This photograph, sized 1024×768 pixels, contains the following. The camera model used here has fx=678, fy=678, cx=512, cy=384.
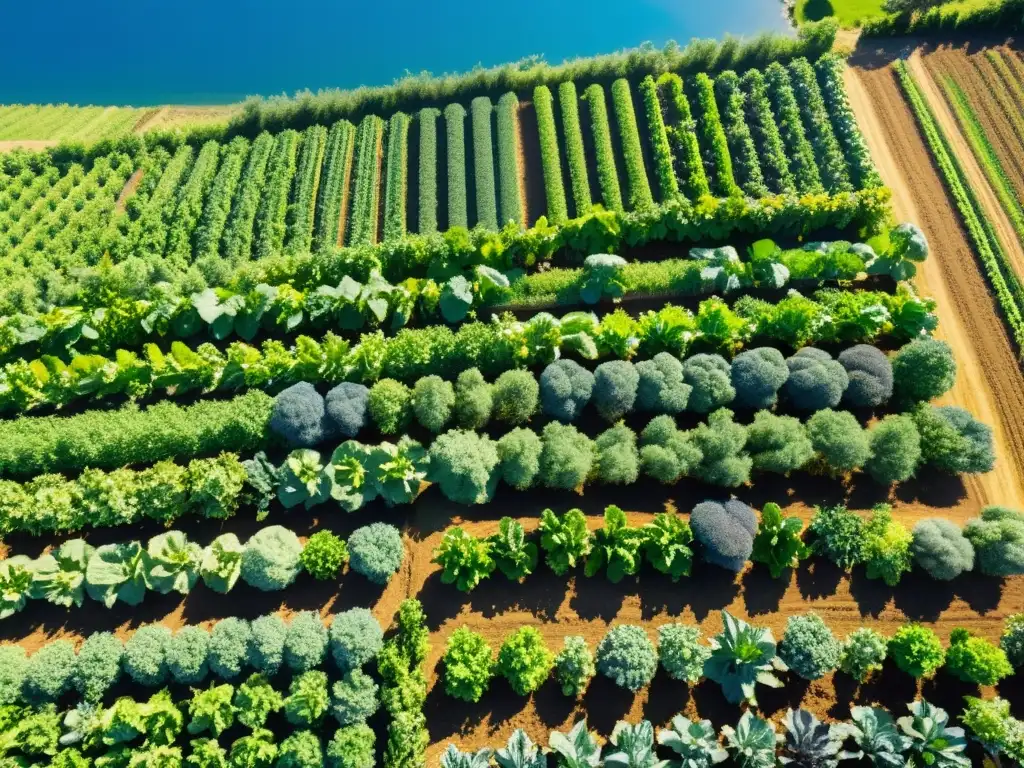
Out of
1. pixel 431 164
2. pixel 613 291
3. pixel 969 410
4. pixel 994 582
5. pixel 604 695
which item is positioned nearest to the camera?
pixel 604 695

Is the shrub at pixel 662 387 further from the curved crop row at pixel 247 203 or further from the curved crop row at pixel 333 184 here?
the curved crop row at pixel 247 203

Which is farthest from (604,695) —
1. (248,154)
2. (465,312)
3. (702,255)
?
(248,154)

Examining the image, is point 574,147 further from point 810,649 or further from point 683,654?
point 810,649

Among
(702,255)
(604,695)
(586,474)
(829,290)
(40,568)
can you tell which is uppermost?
(702,255)

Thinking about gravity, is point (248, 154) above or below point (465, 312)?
above

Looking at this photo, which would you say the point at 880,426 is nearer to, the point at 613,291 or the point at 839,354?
the point at 839,354

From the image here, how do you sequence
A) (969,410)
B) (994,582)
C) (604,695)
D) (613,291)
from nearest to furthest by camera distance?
(604,695) → (994,582) → (969,410) → (613,291)

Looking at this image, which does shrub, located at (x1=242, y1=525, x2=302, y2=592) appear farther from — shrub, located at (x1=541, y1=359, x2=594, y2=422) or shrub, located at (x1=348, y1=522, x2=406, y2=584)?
shrub, located at (x1=541, y1=359, x2=594, y2=422)

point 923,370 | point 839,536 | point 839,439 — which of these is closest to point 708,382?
point 839,439
